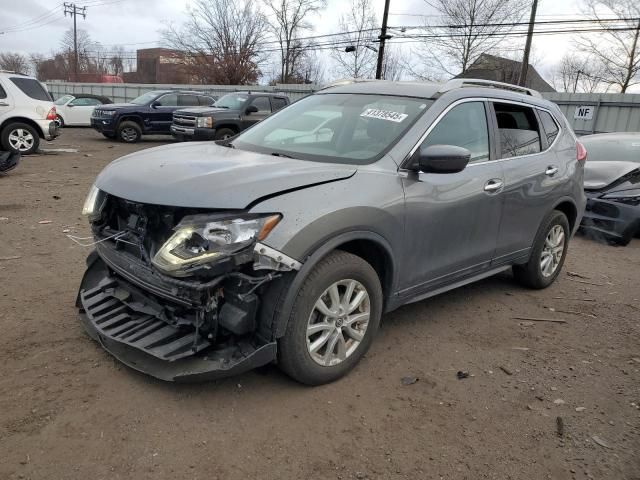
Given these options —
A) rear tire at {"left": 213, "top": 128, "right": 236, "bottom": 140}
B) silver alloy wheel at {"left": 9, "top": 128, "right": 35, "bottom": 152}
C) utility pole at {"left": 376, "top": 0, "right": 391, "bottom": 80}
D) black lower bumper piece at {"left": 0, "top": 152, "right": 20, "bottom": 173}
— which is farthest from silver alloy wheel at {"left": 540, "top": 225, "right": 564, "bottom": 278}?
utility pole at {"left": 376, "top": 0, "right": 391, "bottom": 80}

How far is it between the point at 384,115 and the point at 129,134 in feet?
50.5

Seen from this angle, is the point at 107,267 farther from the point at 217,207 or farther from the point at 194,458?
the point at 194,458

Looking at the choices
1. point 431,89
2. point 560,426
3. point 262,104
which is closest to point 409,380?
point 560,426

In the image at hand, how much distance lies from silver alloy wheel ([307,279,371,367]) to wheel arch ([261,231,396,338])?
21cm

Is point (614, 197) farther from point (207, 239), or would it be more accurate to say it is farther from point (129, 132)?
point (129, 132)

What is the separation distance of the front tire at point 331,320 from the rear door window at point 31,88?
12.0 metres

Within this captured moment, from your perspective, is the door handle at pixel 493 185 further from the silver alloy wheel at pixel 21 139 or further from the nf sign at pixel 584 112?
the nf sign at pixel 584 112

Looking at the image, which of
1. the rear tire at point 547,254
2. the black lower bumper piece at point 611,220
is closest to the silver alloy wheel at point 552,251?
the rear tire at point 547,254

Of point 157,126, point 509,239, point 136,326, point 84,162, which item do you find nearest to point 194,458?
point 136,326

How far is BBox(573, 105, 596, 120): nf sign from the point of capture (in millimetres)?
17250

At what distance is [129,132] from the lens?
1714 centimetres

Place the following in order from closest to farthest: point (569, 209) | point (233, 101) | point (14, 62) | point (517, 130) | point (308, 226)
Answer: point (308, 226), point (517, 130), point (569, 209), point (233, 101), point (14, 62)

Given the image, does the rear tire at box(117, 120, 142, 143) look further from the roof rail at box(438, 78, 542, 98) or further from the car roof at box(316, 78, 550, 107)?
the roof rail at box(438, 78, 542, 98)

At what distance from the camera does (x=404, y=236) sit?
326 centimetres
